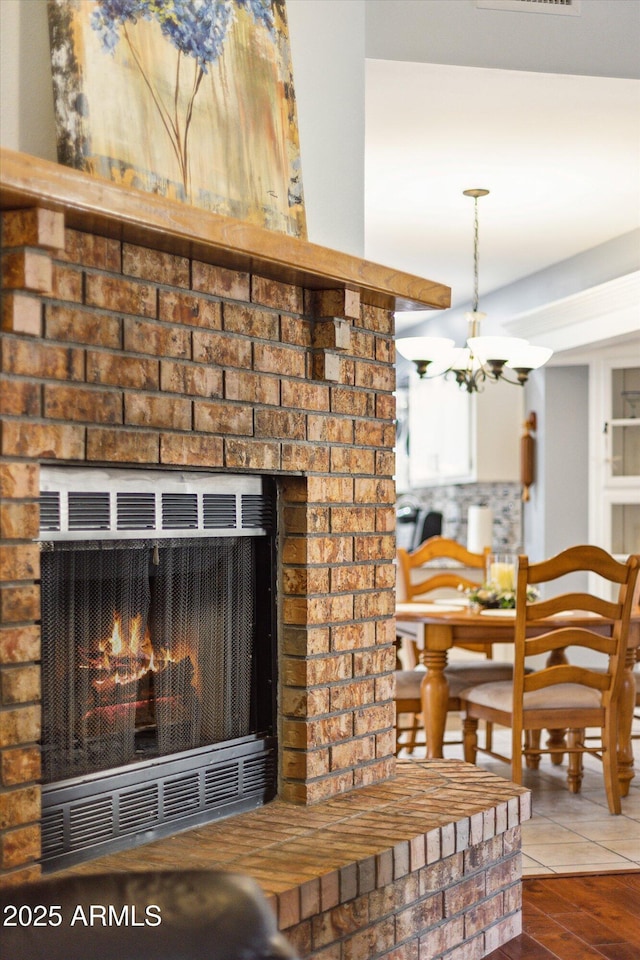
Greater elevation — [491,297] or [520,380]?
[491,297]

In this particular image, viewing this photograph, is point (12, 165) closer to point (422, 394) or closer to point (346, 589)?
point (346, 589)

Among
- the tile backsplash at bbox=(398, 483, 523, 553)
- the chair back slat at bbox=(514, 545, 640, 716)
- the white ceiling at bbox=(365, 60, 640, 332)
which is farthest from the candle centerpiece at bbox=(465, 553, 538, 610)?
the tile backsplash at bbox=(398, 483, 523, 553)

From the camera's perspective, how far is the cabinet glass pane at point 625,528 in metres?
6.39

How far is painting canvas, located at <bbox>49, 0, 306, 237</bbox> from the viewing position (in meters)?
2.12

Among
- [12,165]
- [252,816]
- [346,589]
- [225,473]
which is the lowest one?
[252,816]

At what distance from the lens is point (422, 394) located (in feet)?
27.6

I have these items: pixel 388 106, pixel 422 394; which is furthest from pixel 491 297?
pixel 388 106

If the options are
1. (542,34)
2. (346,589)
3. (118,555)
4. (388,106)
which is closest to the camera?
(118,555)

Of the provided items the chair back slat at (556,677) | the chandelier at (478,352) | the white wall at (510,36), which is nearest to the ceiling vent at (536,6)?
the white wall at (510,36)

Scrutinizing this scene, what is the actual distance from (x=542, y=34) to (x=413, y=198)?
1609mm

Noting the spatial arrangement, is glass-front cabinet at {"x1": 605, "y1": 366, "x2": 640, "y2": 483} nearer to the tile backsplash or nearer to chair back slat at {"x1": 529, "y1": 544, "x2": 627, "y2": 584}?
the tile backsplash

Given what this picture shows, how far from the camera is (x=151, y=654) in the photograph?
2.41 m

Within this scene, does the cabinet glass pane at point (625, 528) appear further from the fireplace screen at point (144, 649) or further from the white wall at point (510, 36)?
the fireplace screen at point (144, 649)

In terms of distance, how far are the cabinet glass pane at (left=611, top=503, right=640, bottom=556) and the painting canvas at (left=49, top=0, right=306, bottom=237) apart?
4.26 metres
